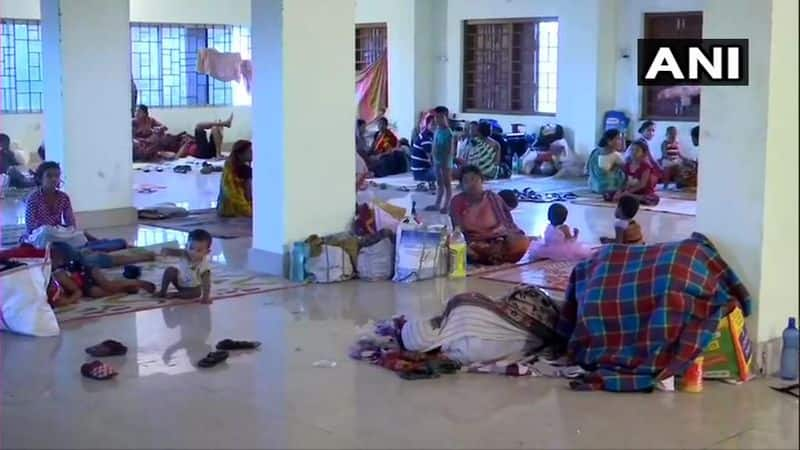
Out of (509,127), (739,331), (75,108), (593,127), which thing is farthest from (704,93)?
(509,127)

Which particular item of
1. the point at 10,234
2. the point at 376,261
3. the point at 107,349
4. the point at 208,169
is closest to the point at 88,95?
the point at 10,234

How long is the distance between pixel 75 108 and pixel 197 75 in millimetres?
9207

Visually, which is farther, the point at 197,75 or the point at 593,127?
the point at 197,75

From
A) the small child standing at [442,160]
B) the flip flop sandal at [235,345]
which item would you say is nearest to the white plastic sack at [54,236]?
the flip flop sandal at [235,345]

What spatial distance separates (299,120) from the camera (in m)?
8.04

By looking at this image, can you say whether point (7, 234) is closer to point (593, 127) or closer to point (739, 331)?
point (739, 331)

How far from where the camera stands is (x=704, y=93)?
549 cm

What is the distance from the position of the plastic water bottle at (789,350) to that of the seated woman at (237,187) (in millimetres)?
6563

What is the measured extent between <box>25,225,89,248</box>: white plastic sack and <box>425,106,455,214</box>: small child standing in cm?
412

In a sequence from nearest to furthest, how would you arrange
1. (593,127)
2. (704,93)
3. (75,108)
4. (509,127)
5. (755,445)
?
(755,445)
(704,93)
(75,108)
(593,127)
(509,127)

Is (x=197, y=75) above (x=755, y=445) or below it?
above

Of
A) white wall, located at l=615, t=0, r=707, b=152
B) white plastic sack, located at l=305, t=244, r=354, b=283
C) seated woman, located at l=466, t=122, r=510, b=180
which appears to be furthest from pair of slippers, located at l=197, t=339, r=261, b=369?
white wall, located at l=615, t=0, r=707, b=152

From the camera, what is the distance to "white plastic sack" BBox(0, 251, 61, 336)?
20.2 ft

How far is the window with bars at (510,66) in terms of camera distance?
16.8 m
